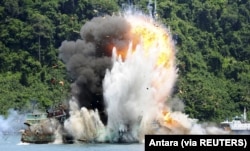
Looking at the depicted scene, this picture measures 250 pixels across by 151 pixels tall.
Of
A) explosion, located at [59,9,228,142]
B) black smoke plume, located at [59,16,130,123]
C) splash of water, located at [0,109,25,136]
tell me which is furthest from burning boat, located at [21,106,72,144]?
splash of water, located at [0,109,25,136]

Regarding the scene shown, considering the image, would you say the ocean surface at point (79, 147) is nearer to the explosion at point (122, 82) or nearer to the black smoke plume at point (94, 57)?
the explosion at point (122, 82)

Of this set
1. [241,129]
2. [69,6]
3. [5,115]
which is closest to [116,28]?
[241,129]

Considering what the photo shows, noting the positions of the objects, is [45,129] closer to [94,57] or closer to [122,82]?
[94,57]

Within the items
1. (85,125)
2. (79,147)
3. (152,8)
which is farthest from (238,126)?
(79,147)

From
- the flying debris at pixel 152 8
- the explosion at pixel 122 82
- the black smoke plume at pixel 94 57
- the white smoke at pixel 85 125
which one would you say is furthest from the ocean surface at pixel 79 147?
the flying debris at pixel 152 8

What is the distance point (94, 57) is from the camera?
9188 cm

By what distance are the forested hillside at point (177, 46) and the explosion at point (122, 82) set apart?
4737 cm

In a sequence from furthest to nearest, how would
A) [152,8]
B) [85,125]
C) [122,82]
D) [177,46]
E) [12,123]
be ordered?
[152,8], [177,46], [12,123], [85,125], [122,82]

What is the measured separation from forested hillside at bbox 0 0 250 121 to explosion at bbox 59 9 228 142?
155 feet

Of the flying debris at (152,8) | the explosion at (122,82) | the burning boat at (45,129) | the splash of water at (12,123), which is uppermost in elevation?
the explosion at (122,82)

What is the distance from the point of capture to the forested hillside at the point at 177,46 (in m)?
150

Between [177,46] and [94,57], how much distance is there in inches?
2826

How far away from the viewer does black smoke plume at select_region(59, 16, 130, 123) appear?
298ft

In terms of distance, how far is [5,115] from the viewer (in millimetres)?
144000
